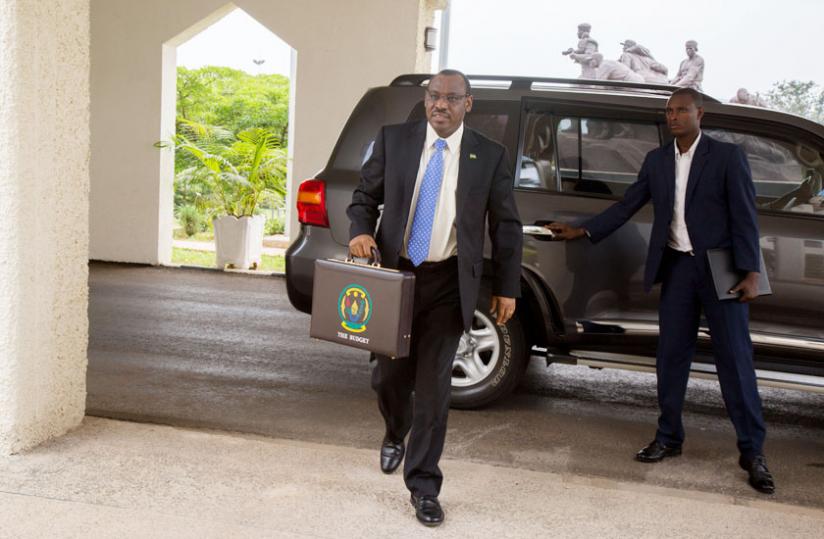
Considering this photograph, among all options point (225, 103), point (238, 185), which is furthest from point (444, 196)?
point (225, 103)

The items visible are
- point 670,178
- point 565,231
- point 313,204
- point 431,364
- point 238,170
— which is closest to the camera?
point 431,364

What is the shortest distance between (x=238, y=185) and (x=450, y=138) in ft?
28.6

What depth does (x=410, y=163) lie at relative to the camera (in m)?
3.85

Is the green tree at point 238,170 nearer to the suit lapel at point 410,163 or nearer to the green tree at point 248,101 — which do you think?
the suit lapel at point 410,163

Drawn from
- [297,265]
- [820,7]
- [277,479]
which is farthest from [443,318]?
[820,7]

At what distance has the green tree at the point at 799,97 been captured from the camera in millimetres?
14008

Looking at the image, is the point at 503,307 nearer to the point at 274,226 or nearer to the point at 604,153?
the point at 604,153

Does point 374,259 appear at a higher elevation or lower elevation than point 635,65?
lower

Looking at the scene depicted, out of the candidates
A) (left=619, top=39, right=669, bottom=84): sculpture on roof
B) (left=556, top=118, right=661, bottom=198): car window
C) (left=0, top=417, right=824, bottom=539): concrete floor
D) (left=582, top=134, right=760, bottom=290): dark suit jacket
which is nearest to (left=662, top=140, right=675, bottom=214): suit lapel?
(left=582, top=134, right=760, bottom=290): dark suit jacket

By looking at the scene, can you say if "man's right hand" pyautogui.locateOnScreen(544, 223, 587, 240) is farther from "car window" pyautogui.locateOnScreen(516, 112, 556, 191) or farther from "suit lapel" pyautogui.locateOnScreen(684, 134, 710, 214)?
"suit lapel" pyautogui.locateOnScreen(684, 134, 710, 214)

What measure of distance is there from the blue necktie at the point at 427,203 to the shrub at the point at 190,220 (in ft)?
46.7

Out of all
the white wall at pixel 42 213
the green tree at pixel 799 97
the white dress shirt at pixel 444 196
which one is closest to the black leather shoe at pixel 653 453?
the white dress shirt at pixel 444 196

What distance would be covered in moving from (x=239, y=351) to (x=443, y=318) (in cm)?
360

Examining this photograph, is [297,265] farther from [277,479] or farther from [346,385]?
[277,479]
